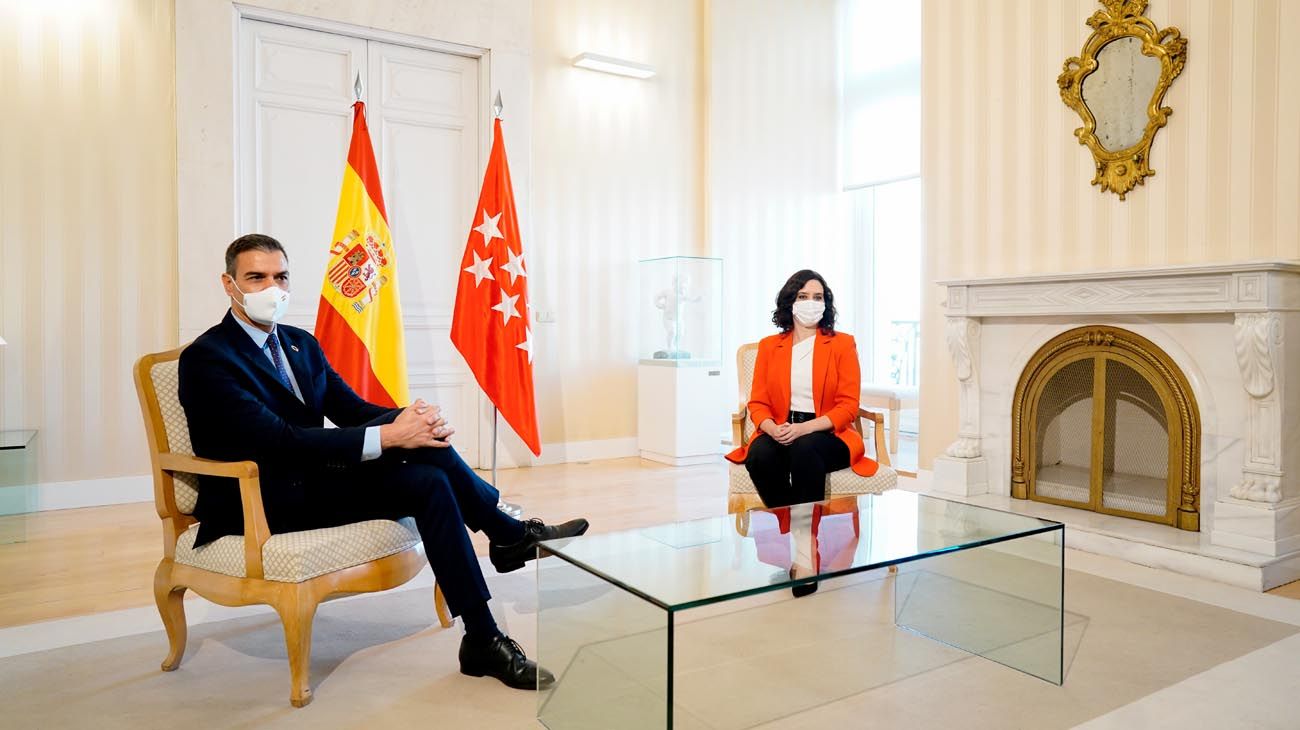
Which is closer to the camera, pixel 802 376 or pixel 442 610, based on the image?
pixel 442 610

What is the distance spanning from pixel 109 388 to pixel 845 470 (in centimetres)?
397

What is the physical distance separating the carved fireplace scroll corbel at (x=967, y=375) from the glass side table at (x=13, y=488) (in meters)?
4.56

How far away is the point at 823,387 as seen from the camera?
3529mm

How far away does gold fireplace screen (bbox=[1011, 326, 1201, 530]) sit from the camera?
12.3 ft

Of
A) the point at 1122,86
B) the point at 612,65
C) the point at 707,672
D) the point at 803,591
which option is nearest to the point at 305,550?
the point at 707,672

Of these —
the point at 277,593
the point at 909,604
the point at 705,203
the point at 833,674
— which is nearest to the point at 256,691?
the point at 277,593

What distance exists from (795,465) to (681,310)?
3.29 metres

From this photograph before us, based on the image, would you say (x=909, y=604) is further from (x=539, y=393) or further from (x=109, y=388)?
(x=109, y=388)

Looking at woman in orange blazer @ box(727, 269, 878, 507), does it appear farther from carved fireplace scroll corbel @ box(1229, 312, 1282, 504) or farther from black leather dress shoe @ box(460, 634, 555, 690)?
carved fireplace scroll corbel @ box(1229, 312, 1282, 504)

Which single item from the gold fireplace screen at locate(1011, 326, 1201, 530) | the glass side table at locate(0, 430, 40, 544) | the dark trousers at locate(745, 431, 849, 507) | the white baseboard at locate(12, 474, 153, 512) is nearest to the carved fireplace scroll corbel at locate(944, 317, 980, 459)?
the gold fireplace screen at locate(1011, 326, 1201, 530)

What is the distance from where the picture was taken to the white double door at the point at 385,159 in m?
5.19

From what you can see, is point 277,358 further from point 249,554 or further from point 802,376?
point 802,376

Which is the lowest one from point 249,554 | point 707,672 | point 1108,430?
point 707,672

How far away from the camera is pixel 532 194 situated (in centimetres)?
609
